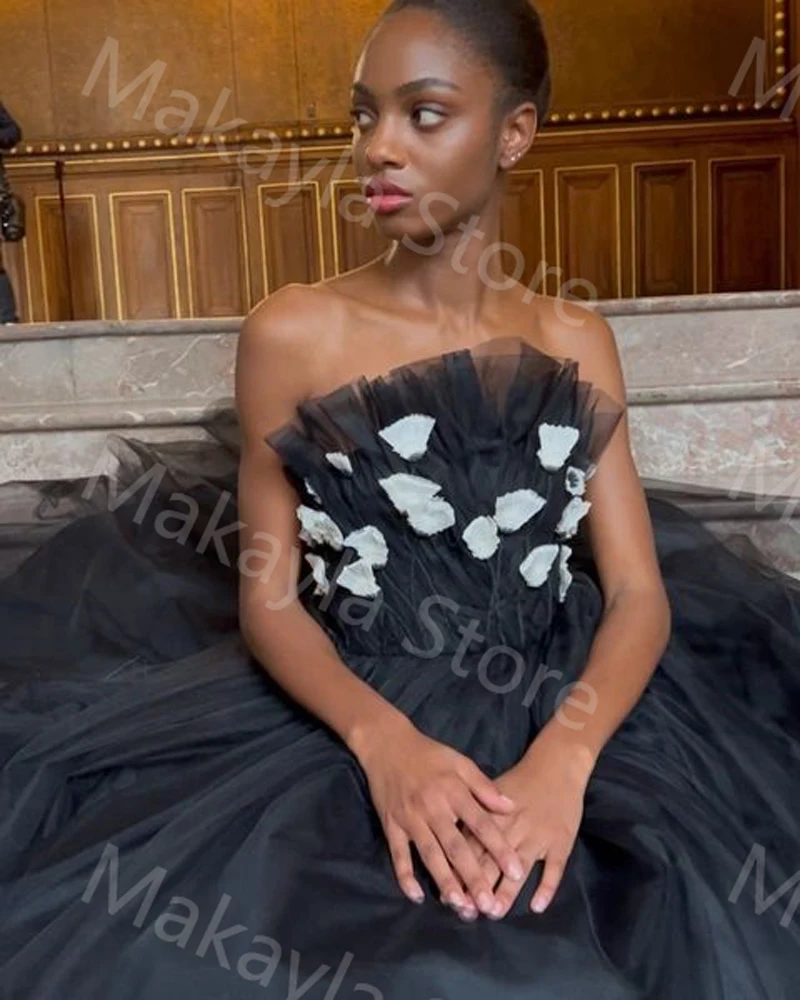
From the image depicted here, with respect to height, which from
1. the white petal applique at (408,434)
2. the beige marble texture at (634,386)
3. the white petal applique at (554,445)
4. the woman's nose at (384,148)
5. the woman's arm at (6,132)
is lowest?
the beige marble texture at (634,386)

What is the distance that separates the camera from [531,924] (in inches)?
29.4

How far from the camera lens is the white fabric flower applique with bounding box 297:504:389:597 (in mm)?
1052

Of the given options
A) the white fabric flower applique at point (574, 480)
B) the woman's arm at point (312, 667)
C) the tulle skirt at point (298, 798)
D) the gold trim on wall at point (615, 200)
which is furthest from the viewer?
the gold trim on wall at point (615, 200)

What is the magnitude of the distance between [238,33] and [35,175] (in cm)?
85

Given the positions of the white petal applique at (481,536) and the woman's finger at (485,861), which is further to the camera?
the white petal applique at (481,536)

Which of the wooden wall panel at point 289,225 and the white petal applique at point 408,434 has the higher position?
the white petal applique at point 408,434

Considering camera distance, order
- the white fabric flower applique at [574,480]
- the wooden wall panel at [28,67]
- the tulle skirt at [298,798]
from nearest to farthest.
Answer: the tulle skirt at [298,798] < the white fabric flower applique at [574,480] < the wooden wall panel at [28,67]

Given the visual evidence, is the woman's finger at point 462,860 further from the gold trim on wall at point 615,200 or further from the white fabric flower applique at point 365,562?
the gold trim on wall at point 615,200

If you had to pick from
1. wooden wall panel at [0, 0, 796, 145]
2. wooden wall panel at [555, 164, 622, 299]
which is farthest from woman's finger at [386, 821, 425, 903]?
wooden wall panel at [0, 0, 796, 145]

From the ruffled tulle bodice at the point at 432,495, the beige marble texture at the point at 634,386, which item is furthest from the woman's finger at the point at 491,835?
the beige marble texture at the point at 634,386

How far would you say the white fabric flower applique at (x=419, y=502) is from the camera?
40.9 inches

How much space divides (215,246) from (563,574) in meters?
3.54

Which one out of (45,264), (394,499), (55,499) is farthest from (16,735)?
(45,264)

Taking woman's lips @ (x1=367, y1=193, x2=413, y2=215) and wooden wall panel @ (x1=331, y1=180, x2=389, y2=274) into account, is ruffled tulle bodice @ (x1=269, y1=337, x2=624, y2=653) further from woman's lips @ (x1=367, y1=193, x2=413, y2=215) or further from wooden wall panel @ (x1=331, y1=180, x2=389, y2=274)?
wooden wall panel @ (x1=331, y1=180, x2=389, y2=274)
